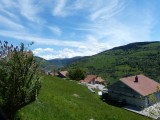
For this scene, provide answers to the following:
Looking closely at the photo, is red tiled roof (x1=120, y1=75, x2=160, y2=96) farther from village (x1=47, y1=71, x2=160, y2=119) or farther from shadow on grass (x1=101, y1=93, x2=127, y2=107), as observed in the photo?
shadow on grass (x1=101, y1=93, x2=127, y2=107)

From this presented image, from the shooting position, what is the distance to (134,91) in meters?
86.5

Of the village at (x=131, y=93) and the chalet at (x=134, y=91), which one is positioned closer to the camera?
the village at (x=131, y=93)

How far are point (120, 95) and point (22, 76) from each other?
2875 inches

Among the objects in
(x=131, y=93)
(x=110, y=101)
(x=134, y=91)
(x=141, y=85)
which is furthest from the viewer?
(x=141, y=85)

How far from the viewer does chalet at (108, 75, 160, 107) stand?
274 ft

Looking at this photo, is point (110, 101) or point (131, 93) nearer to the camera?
point (131, 93)

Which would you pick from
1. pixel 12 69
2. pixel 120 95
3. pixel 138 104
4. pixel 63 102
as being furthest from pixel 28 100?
pixel 120 95

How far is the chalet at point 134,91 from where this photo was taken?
83.6m

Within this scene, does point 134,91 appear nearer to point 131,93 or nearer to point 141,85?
point 131,93

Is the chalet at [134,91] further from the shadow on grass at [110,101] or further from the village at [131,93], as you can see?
the shadow on grass at [110,101]

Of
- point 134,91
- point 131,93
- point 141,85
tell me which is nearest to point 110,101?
point 131,93

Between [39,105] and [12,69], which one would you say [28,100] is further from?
[39,105]

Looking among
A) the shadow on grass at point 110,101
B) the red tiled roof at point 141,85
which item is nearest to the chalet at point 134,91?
the red tiled roof at point 141,85

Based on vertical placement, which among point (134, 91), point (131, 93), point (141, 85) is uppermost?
point (141, 85)
